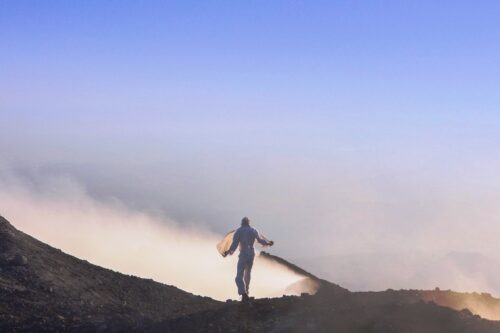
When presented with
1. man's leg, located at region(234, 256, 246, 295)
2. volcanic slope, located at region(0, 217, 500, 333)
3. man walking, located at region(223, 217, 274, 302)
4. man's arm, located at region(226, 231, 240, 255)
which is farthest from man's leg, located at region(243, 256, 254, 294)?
volcanic slope, located at region(0, 217, 500, 333)

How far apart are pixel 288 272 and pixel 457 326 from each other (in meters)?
20.9

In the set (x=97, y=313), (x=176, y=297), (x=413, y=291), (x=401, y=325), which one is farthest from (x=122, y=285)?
(x=401, y=325)

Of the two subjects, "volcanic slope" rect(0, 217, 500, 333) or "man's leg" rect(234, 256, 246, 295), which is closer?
"volcanic slope" rect(0, 217, 500, 333)

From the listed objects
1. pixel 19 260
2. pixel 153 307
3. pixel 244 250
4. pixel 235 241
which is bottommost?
pixel 153 307

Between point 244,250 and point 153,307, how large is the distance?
4165 millimetres

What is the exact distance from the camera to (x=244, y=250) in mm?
23344

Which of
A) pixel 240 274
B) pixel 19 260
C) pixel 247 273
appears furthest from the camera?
pixel 19 260

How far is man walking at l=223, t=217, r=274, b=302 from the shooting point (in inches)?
918

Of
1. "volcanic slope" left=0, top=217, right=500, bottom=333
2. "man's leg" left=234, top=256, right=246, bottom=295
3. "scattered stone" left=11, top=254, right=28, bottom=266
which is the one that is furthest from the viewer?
"scattered stone" left=11, top=254, right=28, bottom=266

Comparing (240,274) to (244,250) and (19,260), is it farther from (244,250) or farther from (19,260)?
(19,260)

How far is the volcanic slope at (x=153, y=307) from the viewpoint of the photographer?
54.5 ft

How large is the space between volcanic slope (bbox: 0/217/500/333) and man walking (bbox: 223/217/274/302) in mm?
1594

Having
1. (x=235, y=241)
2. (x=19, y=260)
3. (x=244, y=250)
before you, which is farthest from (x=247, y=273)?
(x=19, y=260)

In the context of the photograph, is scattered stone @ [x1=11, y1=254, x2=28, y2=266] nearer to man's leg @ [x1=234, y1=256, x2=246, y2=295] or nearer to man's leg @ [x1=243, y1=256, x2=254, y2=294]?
man's leg @ [x1=234, y1=256, x2=246, y2=295]
